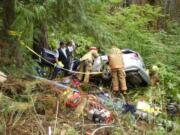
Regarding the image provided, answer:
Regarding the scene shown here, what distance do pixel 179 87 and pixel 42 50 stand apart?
169 inches

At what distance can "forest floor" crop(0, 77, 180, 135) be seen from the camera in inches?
304

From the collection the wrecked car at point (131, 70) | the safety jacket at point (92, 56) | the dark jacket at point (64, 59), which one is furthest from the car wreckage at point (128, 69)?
the dark jacket at point (64, 59)

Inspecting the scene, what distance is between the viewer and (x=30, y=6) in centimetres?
915

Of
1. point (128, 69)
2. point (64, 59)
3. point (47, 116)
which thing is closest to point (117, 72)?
point (128, 69)

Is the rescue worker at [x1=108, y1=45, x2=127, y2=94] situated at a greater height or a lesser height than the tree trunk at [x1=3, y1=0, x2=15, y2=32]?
lesser

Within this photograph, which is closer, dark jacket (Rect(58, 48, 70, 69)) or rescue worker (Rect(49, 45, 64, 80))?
rescue worker (Rect(49, 45, 64, 80))

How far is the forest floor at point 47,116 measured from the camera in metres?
7.73

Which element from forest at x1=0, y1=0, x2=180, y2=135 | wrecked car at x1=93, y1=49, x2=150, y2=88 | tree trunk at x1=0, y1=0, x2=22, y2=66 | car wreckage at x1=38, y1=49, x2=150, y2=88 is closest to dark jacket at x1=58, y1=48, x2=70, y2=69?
car wreckage at x1=38, y1=49, x2=150, y2=88

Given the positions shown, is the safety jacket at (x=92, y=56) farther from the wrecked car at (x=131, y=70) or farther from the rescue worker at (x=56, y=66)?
the rescue worker at (x=56, y=66)

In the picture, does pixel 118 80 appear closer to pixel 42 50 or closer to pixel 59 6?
pixel 42 50

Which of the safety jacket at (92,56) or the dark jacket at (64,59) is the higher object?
the safety jacket at (92,56)

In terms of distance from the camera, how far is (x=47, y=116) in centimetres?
823

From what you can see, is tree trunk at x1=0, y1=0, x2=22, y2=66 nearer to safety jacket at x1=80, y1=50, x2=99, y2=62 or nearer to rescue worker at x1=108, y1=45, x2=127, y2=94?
rescue worker at x1=108, y1=45, x2=127, y2=94

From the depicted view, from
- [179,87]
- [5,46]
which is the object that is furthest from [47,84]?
[179,87]
